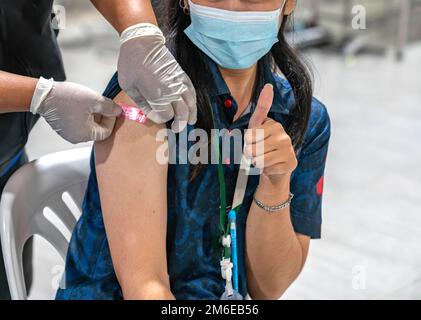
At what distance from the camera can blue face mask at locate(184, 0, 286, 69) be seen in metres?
1.36

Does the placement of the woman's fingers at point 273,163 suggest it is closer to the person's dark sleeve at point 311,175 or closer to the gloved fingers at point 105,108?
the person's dark sleeve at point 311,175

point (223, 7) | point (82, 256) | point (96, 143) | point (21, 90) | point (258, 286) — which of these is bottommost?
point (258, 286)

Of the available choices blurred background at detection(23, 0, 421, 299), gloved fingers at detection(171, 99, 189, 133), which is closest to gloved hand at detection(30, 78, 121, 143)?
gloved fingers at detection(171, 99, 189, 133)

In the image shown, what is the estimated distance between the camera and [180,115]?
1.33m

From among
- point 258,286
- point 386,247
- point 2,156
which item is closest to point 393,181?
point 386,247

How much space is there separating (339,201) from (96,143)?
81.0 inches

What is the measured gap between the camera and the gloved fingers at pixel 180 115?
4.31 feet

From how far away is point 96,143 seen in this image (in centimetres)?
138

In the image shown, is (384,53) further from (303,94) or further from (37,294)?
(303,94)

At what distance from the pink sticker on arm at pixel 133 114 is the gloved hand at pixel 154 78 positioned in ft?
0.05

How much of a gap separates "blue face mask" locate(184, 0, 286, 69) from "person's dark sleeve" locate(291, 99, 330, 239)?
22cm

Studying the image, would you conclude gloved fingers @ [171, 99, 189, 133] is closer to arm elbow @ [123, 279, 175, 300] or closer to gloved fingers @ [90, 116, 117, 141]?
gloved fingers @ [90, 116, 117, 141]

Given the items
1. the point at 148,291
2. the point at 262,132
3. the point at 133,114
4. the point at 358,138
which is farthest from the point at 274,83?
the point at 358,138

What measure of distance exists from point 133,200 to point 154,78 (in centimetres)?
23
